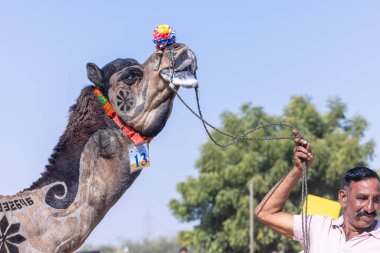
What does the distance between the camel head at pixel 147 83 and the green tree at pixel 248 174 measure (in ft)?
93.0

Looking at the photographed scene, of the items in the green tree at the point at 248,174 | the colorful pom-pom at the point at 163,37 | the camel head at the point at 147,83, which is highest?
the green tree at the point at 248,174

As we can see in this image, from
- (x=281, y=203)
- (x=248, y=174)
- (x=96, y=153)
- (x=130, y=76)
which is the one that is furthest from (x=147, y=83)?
(x=248, y=174)

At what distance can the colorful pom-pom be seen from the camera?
622 centimetres

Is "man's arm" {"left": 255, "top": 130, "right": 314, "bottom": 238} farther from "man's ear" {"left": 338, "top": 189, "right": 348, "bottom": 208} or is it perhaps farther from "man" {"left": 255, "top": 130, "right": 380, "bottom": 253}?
"man's ear" {"left": 338, "top": 189, "right": 348, "bottom": 208}

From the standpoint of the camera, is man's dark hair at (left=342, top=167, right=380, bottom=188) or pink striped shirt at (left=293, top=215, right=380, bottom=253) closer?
pink striped shirt at (left=293, top=215, right=380, bottom=253)

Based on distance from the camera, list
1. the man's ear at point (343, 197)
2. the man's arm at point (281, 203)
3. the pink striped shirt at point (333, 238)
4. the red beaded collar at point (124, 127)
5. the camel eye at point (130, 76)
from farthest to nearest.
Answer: the man's arm at point (281, 203), the man's ear at point (343, 197), the pink striped shirt at point (333, 238), the camel eye at point (130, 76), the red beaded collar at point (124, 127)

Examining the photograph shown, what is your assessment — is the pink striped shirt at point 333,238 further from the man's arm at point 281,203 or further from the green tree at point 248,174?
the green tree at point 248,174

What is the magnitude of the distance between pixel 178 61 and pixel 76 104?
0.81m

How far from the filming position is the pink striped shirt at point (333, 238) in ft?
20.7

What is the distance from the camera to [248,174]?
36750 millimetres

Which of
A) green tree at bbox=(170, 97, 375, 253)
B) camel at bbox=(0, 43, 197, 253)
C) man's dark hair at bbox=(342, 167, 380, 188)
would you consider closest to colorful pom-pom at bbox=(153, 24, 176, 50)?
camel at bbox=(0, 43, 197, 253)

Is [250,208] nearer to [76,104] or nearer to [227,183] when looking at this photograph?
[227,183]

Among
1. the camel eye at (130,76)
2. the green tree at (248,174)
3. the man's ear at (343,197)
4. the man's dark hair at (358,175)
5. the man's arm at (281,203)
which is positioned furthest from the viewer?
the green tree at (248,174)

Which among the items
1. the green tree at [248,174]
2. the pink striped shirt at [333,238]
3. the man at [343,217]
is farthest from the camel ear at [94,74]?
the green tree at [248,174]
